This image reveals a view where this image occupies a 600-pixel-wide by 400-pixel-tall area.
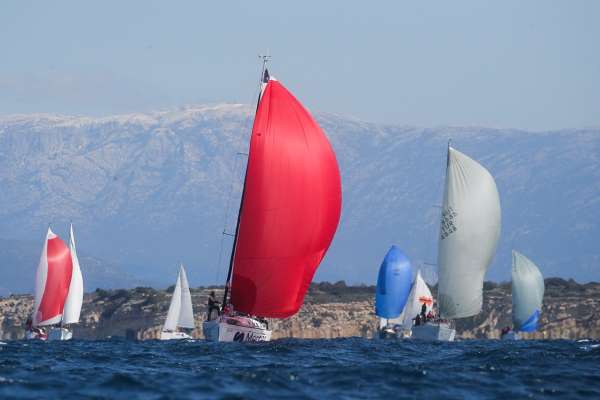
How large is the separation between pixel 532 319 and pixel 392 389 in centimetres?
5287

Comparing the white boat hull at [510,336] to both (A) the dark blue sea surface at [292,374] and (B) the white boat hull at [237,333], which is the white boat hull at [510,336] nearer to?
(B) the white boat hull at [237,333]

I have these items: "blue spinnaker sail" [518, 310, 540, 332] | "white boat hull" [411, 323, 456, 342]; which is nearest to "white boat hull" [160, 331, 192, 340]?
"white boat hull" [411, 323, 456, 342]

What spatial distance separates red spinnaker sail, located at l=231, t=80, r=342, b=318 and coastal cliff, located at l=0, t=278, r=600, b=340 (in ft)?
125

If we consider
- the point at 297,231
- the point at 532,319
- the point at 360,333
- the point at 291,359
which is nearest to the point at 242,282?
the point at 297,231

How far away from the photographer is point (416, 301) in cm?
8562

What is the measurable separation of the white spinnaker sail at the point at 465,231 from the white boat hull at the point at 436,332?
932mm

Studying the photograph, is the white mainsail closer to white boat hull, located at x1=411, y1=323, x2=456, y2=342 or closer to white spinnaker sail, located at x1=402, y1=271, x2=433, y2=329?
white spinnaker sail, located at x1=402, y1=271, x2=433, y2=329

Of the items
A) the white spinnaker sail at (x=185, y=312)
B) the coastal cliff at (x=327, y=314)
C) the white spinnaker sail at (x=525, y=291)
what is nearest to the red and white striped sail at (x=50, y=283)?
the white spinnaker sail at (x=185, y=312)

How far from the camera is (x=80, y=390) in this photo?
102ft

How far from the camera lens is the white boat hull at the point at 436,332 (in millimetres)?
71438

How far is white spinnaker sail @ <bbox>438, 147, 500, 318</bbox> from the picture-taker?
6950 cm

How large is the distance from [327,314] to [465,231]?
84.2 feet

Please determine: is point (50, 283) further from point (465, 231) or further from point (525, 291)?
point (525, 291)

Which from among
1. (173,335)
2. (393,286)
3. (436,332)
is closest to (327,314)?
(393,286)
